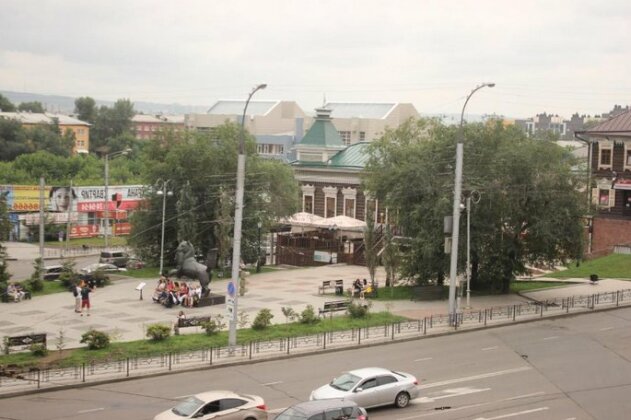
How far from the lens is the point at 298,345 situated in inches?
1384

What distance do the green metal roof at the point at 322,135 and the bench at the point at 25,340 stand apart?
52.8 metres

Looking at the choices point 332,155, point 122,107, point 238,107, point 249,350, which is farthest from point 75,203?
point 122,107

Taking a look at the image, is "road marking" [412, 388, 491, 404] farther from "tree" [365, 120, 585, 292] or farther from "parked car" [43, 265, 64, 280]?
"parked car" [43, 265, 64, 280]

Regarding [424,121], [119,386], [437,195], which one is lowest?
[119,386]

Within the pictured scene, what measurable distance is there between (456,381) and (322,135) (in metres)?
56.3

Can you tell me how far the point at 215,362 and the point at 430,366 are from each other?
7933 millimetres

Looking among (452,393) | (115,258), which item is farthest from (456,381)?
(115,258)

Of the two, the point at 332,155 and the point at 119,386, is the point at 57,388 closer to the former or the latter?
the point at 119,386

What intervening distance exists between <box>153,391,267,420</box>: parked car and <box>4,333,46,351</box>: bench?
1165 cm

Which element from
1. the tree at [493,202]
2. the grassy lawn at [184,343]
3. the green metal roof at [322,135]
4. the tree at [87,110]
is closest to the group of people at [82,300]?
the grassy lawn at [184,343]

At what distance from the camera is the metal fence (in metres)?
29.3

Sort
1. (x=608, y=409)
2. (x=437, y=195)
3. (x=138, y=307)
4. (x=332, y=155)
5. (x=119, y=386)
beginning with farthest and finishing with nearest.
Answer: (x=332, y=155) → (x=437, y=195) → (x=138, y=307) → (x=119, y=386) → (x=608, y=409)

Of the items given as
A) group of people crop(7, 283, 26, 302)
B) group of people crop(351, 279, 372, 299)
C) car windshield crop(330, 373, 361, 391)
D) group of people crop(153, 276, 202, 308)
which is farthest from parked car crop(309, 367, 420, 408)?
group of people crop(7, 283, 26, 302)

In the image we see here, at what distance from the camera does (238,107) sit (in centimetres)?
14000
